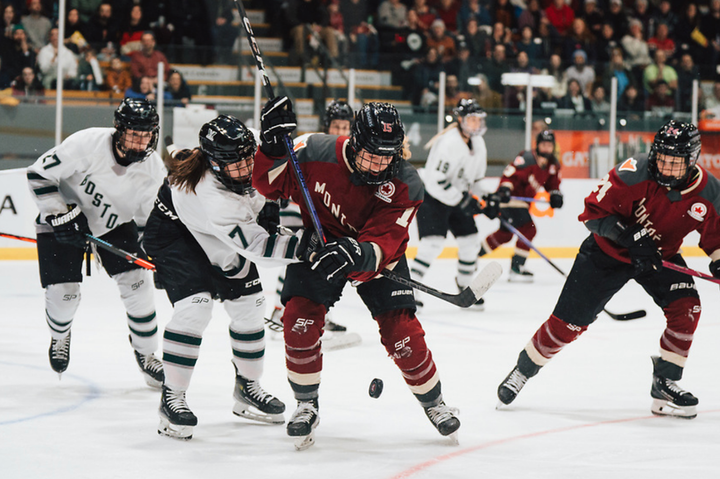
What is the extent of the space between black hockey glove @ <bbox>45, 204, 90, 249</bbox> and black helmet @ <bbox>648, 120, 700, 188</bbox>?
1.97 metres

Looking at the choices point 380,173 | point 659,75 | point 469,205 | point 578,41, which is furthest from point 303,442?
point 578,41

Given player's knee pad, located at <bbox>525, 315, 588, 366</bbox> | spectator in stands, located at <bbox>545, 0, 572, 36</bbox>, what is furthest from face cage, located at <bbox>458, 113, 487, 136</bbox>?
spectator in stands, located at <bbox>545, 0, 572, 36</bbox>

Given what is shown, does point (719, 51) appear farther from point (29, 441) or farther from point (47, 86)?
point (29, 441)

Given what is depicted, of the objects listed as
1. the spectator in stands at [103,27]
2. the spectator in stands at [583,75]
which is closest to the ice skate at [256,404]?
the spectator in stands at [103,27]

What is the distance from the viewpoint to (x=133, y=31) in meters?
8.34

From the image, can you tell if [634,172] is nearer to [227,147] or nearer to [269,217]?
[269,217]

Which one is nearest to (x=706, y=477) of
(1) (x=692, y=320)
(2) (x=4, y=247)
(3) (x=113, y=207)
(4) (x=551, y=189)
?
(1) (x=692, y=320)

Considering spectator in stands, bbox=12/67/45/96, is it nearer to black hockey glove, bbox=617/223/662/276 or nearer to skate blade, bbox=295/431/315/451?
skate blade, bbox=295/431/315/451

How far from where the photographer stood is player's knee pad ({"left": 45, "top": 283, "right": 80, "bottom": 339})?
349cm

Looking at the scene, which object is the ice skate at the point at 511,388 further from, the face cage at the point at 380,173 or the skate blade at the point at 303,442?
the face cage at the point at 380,173

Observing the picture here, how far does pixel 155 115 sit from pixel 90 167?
32cm

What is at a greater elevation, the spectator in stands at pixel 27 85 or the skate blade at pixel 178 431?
the spectator in stands at pixel 27 85

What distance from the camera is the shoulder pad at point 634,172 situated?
3.07 meters

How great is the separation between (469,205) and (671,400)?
8.54 feet
